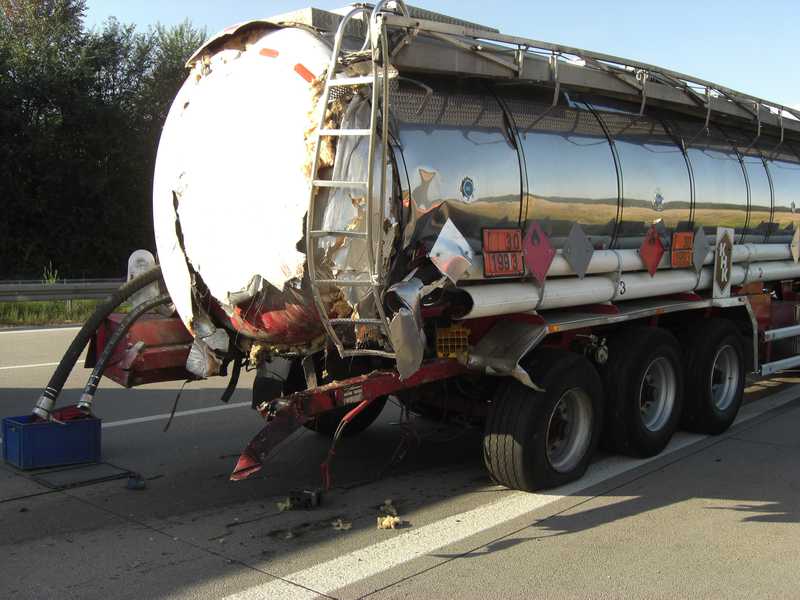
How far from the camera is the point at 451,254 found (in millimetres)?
4676

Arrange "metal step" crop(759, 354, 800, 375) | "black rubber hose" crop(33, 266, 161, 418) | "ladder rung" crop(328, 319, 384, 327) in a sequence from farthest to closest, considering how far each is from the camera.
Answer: "metal step" crop(759, 354, 800, 375), "black rubber hose" crop(33, 266, 161, 418), "ladder rung" crop(328, 319, 384, 327)

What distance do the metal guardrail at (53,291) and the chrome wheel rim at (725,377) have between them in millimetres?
14184

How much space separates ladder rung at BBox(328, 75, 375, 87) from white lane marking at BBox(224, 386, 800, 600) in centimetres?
262

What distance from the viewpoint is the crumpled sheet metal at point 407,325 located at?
15.2 feet

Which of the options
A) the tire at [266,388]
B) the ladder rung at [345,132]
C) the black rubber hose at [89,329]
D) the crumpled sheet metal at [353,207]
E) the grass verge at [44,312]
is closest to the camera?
the ladder rung at [345,132]

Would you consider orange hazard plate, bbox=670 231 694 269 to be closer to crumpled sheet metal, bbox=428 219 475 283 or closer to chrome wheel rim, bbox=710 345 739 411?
chrome wheel rim, bbox=710 345 739 411

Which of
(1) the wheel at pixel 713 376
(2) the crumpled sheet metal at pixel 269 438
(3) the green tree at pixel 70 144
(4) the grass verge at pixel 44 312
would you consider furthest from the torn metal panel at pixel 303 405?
(3) the green tree at pixel 70 144

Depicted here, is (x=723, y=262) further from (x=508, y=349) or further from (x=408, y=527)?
(x=408, y=527)

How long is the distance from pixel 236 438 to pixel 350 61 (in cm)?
402

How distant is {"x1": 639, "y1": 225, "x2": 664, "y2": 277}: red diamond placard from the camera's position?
6.53 metres

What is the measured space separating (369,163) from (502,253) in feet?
3.96

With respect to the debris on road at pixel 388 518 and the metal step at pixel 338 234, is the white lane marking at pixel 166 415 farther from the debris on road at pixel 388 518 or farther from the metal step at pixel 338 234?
the metal step at pixel 338 234

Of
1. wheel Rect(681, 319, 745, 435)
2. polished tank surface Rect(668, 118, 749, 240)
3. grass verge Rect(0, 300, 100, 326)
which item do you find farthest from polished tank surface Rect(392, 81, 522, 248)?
grass verge Rect(0, 300, 100, 326)

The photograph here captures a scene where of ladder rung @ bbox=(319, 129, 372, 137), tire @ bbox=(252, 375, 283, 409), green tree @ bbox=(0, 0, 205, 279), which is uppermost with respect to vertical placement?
green tree @ bbox=(0, 0, 205, 279)
